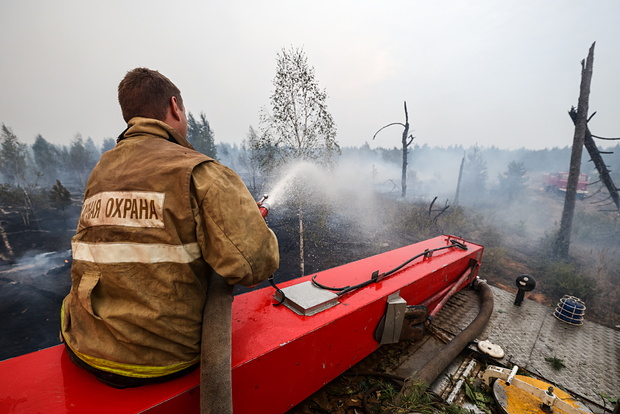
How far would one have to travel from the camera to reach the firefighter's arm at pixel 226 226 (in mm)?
1257

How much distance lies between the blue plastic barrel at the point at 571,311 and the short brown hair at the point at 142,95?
20.9 ft

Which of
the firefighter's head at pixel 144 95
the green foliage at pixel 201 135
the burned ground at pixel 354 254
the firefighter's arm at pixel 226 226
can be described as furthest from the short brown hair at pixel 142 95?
the green foliage at pixel 201 135

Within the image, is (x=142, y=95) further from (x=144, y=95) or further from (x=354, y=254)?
(x=354, y=254)

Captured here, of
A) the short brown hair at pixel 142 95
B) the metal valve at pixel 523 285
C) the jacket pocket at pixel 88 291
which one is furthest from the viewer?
the metal valve at pixel 523 285

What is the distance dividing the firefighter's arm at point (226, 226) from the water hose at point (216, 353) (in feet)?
0.71

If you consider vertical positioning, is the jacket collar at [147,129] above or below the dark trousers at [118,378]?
above

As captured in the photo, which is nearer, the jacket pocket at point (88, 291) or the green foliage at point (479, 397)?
the jacket pocket at point (88, 291)

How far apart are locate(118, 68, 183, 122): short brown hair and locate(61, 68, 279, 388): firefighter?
0.93ft

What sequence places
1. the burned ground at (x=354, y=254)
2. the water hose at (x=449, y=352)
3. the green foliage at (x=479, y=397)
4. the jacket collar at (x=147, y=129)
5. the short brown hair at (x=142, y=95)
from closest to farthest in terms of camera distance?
1. the jacket collar at (x=147, y=129)
2. the short brown hair at (x=142, y=95)
3. the water hose at (x=449, y=352)
4. the green foliage at (x=479, y=397)
5. the burned ground at (x=354, y=254)

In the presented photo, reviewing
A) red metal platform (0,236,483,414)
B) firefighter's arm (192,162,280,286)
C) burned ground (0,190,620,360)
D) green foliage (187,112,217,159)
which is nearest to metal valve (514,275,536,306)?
red metal platform (0,236,483,414)

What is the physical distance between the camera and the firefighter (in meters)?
1.23

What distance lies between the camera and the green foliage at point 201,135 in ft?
118

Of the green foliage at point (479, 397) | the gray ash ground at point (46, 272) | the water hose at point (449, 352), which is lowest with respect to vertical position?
the gray ash ground at point (46, 272)

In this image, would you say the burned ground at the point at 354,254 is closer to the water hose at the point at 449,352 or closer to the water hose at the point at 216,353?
the water hose at the point at 449,352
